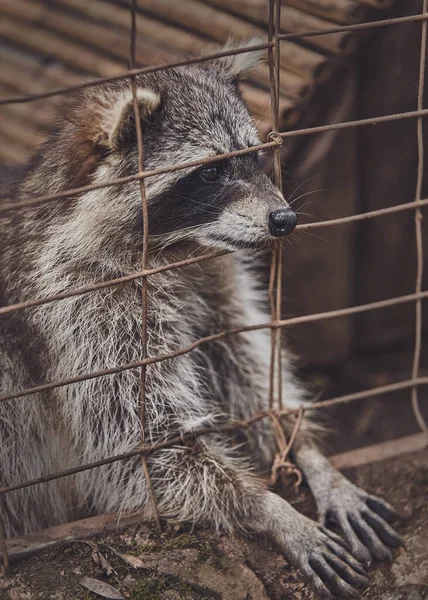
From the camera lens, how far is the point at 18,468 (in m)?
2.46

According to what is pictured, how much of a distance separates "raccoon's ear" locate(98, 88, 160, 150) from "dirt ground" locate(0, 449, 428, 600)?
43.8 inches

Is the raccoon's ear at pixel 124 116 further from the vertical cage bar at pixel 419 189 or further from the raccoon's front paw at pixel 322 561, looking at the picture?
the raccoon's front paw at pixel 322 561

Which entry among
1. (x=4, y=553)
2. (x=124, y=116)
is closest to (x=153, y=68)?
(x=124, y=116)

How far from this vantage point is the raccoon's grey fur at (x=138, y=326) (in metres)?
2.19

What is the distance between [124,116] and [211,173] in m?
0.30

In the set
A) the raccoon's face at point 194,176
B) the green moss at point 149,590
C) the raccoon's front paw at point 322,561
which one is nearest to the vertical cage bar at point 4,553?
the green moss at point 149,590

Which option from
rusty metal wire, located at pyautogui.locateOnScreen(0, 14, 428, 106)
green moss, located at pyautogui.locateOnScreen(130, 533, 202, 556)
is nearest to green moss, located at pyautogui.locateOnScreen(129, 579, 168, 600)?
green moss, located at pyautogui.locateOnScreen(130, 533, 202, 556)

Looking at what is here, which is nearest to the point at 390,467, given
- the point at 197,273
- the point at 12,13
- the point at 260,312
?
the point at 260,312

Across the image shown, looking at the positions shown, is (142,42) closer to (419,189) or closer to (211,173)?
(211,173)

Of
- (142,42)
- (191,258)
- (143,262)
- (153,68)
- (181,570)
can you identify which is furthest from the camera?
(142,42)

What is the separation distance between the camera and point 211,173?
2182mm

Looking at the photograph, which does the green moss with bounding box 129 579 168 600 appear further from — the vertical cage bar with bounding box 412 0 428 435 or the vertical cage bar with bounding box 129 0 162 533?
the vertical cage bar with bounding box 412 0 428 435

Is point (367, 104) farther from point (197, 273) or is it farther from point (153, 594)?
point (153, 594)

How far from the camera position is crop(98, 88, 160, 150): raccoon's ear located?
1989mm
